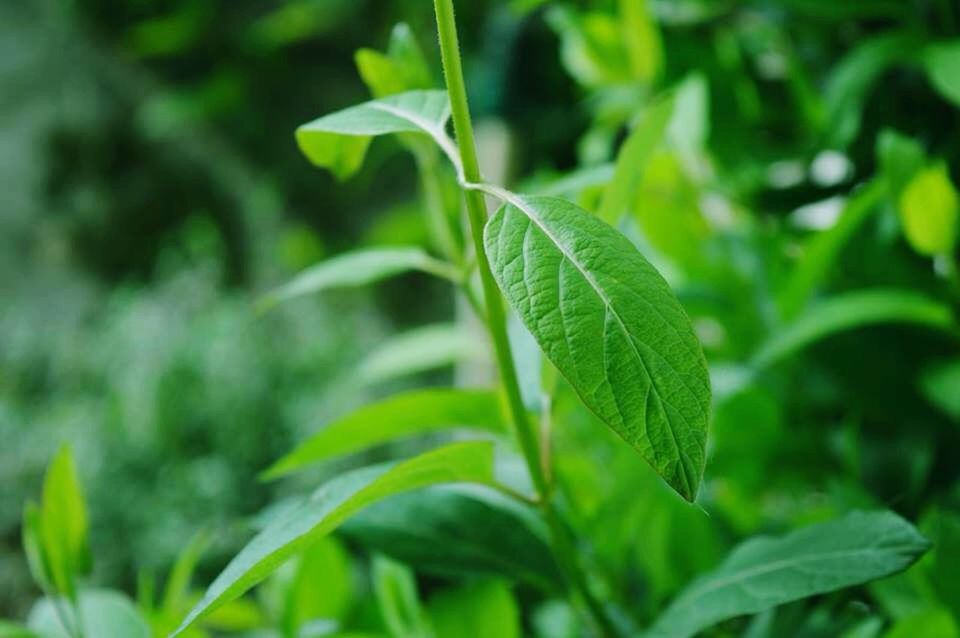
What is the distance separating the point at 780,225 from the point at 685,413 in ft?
1.61

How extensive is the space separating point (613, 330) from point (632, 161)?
13cm

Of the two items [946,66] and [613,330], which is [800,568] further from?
[946,66]

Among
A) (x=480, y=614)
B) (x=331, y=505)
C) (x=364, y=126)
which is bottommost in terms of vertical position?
(x=480, y=614)

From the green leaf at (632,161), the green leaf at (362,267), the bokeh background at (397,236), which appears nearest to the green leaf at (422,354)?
the bokeh background at (397,236)

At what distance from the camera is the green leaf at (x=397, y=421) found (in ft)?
1.19

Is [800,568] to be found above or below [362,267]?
below

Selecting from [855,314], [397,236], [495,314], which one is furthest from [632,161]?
[397,236]

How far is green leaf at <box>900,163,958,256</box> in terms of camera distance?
1.44 feet

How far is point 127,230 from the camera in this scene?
2.92m

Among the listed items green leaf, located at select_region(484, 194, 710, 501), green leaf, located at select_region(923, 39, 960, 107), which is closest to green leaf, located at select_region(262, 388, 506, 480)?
green leaf, located at select_region(484, 194, 710, 501)

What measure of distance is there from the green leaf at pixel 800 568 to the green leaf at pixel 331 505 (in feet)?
0.30

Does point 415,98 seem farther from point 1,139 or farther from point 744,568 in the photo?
point 1,139

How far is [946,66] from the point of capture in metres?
0.46

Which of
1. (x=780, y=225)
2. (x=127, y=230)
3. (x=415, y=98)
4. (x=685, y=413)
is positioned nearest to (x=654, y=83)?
(x=780, y=225)
